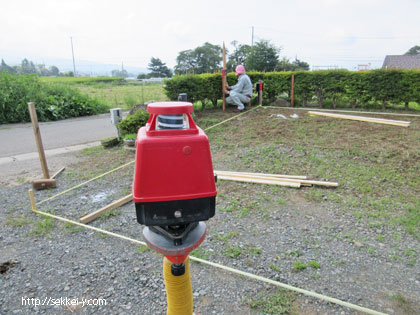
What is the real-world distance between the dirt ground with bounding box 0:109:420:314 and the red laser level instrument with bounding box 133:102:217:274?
4.40ft

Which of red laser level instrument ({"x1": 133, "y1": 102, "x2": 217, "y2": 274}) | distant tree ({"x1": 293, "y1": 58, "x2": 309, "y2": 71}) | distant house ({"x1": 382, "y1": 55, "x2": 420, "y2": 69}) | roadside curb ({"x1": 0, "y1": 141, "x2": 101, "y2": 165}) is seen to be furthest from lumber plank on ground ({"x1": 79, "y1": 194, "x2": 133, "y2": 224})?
distant house ({"x1": 382, "y1": 55, "x2": 420, "y2": 69})

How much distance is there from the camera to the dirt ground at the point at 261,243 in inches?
89.7

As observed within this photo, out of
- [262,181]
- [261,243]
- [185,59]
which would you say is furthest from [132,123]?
[185,59]

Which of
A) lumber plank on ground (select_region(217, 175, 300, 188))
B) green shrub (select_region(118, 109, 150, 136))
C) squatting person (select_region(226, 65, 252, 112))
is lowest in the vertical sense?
lumber plank on ground (select_region(217, 175, 300, 188))

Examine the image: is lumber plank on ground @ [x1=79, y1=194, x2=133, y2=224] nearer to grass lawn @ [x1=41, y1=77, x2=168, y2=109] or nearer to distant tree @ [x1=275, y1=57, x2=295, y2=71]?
grass lawn @ [x1=41, y1=77, x2=168, y2=109]

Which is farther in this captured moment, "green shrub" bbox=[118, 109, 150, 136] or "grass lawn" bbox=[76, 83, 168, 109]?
"grass lawn" bbox=[76, 83, 168, 109]

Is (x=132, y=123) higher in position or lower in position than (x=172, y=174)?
lower

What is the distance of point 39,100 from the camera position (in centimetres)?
1095

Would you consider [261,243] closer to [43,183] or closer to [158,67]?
[43,183]

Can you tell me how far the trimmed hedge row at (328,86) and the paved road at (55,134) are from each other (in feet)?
8.78

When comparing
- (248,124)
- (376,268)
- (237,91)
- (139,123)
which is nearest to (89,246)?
(376,268)

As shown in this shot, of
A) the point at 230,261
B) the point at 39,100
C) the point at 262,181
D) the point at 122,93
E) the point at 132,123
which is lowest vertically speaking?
the point at 230,261

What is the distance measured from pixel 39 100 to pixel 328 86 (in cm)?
1042

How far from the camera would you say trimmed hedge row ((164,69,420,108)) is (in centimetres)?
909
